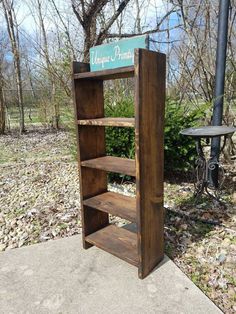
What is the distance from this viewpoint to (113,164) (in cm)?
180

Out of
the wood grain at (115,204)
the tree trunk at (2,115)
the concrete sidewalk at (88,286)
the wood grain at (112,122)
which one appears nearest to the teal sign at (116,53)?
the wood grain at (112,122)

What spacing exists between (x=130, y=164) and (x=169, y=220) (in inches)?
Answer: 38.2

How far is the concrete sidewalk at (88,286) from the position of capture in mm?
1484

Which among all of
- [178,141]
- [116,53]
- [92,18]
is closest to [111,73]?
[116,53]

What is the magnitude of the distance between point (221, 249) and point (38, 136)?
6644mm

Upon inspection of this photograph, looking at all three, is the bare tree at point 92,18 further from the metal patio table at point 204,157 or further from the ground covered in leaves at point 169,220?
the metal patio table at point 204,157

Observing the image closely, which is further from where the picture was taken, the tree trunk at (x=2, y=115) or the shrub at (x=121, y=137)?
the tree trunk at (x=2, y=115)

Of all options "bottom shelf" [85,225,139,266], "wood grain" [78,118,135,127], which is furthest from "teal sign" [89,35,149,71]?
"bottom shelf" [85,225,139,266]

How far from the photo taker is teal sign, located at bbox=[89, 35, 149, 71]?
1.46 meters

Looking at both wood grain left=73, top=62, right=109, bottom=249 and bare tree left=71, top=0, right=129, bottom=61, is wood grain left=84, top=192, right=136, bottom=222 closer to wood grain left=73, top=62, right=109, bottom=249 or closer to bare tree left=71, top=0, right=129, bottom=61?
wood grain left=73, top=62, right=109, bottom=249

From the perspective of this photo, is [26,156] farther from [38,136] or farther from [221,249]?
[221,249]

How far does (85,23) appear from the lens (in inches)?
189

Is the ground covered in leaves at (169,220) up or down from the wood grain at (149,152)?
down

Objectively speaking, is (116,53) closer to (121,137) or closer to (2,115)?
(121,137)
